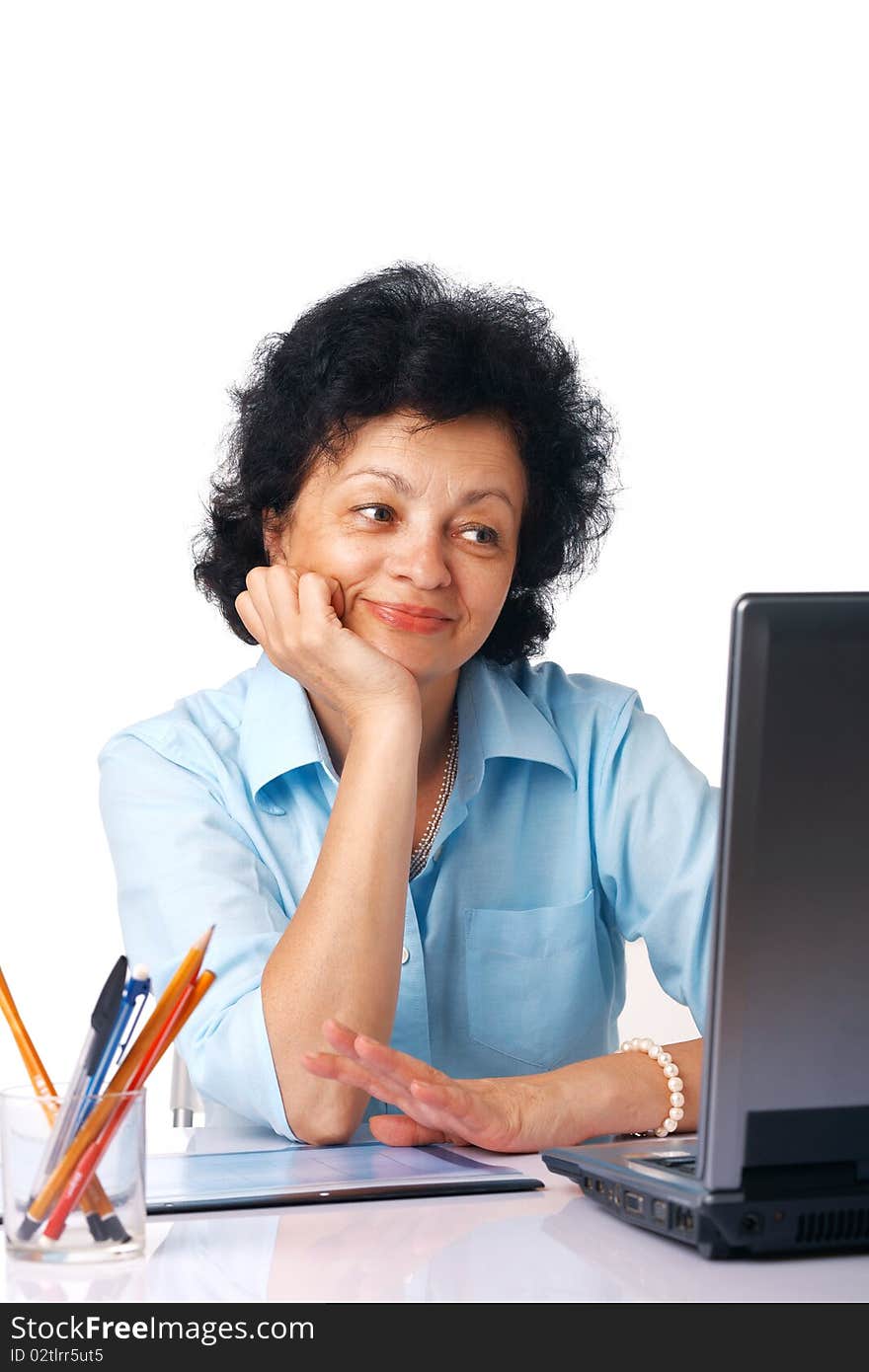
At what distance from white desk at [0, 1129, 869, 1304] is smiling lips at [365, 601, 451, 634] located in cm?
78

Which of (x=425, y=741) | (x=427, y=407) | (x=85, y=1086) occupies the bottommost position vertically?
(x=85, y=1086)

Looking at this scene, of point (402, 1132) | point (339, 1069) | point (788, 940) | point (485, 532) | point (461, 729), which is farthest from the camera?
point (461, 729)

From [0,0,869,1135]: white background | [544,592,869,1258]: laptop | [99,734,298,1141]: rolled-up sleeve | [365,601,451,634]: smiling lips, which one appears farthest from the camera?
[0,0,869,1135]: white background

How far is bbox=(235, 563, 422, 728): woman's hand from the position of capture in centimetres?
157

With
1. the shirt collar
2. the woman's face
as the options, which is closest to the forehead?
the woman's face

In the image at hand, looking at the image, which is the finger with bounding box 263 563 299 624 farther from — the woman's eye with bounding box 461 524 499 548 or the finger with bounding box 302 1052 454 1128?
the finger with bounding box 302 1052 454 1128

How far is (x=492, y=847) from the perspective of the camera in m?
1.75

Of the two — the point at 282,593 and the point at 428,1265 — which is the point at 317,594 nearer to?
the point at 282,593

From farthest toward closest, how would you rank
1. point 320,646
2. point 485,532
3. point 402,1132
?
point 485,532 → point 320,646 → point 402,1132

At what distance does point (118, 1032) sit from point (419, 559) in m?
0.85

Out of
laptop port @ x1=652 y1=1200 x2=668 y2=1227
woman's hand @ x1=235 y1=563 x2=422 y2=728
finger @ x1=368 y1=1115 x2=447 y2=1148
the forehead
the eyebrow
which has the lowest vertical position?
finger @ x1=368 y1=1115 x2=447 y2=1148

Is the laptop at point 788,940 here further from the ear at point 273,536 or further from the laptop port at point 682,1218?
the ear at point 273,536

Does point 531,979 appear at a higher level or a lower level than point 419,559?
lower

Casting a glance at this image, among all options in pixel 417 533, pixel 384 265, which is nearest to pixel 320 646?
pixel 417 533
